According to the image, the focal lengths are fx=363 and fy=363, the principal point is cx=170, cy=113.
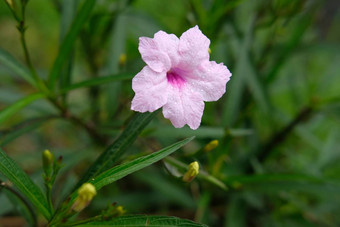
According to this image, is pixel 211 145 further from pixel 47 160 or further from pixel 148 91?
pixel 47 160

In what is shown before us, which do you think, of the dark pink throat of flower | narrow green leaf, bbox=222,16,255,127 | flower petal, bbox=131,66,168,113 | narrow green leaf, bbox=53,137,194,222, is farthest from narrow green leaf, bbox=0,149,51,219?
narrow green leaf, bbox=222,16,255,127

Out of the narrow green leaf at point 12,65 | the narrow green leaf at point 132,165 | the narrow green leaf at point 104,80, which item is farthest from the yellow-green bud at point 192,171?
the narrow green leaf at point 12,65

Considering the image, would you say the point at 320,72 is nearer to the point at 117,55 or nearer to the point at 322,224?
the point at 322,224

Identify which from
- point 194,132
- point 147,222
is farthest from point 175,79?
point 194,132

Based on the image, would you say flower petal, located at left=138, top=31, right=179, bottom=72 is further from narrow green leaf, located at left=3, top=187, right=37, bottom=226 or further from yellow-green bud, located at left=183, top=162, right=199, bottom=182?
narrow green leaf, located at left=3, top=187, right=37, bottom=226

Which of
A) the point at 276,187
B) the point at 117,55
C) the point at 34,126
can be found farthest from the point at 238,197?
the point at 34,126

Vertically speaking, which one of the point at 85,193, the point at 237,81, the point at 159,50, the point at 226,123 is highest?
the point at 237,81

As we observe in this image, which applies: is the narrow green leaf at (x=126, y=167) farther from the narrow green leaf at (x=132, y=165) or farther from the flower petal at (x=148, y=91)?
the flower petal at (x=148, y=91)

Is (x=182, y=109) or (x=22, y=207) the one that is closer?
(x=182, y=109)

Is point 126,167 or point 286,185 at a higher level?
point 286,185
